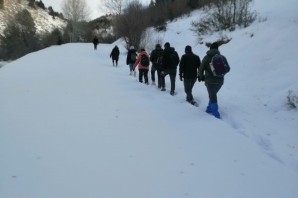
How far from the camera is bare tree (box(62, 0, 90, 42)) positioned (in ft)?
207

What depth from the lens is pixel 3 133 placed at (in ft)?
25.1

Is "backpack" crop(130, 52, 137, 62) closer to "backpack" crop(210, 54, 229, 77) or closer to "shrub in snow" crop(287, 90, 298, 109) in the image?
"shrub in snow" crop(287, 90, 298, 109)

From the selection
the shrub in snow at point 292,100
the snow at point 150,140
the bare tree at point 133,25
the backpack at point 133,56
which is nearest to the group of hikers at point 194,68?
the snow at point 150,140

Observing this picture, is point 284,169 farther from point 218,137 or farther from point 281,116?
point 281,116

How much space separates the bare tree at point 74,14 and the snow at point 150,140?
50.4 meters

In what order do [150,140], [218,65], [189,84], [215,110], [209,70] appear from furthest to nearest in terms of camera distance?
[189,84]
[215,110]
[209,70]
[218,65]
[150,140]

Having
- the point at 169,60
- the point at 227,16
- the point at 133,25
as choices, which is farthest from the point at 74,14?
the point at 169,60

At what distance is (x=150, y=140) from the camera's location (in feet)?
24.2

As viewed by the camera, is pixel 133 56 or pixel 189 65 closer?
pixel 189 65

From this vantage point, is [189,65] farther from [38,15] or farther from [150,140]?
[38,15]

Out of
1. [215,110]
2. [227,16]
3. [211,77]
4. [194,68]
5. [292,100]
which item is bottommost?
[215,110]

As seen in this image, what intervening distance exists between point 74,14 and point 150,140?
59707 mm

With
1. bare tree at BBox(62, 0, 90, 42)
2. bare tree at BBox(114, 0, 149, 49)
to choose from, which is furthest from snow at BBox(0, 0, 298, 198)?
bare tree at BBox(62, 0, 90, 42)

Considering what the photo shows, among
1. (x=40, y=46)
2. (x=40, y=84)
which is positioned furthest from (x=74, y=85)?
(x=40, y=46)
